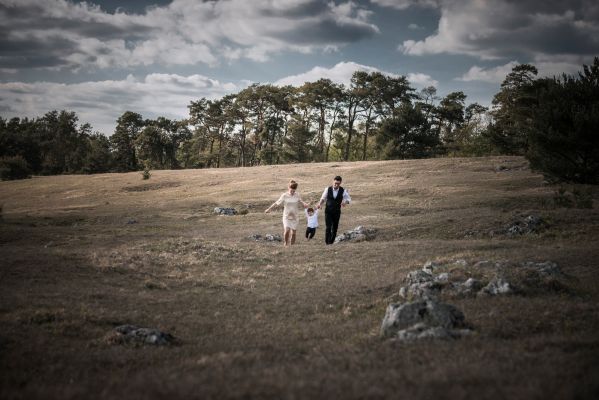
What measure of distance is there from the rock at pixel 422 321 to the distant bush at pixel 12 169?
9510 cm

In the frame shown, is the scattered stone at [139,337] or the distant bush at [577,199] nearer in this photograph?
the scattered stone at [139,337]

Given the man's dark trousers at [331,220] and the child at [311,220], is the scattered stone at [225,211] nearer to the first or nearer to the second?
the child at [311,220]

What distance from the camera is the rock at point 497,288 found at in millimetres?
10383

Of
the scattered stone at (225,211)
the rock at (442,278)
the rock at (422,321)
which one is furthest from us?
the scattered stone at (225,211)

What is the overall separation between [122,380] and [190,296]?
21.2 feet

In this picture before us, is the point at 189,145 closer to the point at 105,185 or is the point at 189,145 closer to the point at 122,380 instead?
the point at 105,185

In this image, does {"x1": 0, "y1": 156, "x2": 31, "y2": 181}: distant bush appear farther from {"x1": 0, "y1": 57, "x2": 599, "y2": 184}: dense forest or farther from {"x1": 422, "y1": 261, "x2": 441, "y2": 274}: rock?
{"x1": 422, "y1": 261, "x2": 441, "y2": 274}: rock

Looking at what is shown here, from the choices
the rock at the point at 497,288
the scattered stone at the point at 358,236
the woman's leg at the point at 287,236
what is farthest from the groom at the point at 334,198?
the rock at the point at 497,288

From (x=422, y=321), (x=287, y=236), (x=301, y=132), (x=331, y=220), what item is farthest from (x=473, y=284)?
(x=301, y=132)

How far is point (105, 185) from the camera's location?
63719mm

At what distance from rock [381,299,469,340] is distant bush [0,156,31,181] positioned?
95098mm

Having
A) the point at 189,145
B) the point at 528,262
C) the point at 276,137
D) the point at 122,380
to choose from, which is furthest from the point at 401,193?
the point at 189,145

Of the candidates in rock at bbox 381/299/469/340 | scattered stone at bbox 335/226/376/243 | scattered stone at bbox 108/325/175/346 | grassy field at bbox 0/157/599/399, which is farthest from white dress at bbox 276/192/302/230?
scattered stone at bbox 108/325/175/346

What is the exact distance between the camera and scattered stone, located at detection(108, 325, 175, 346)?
7824mm
